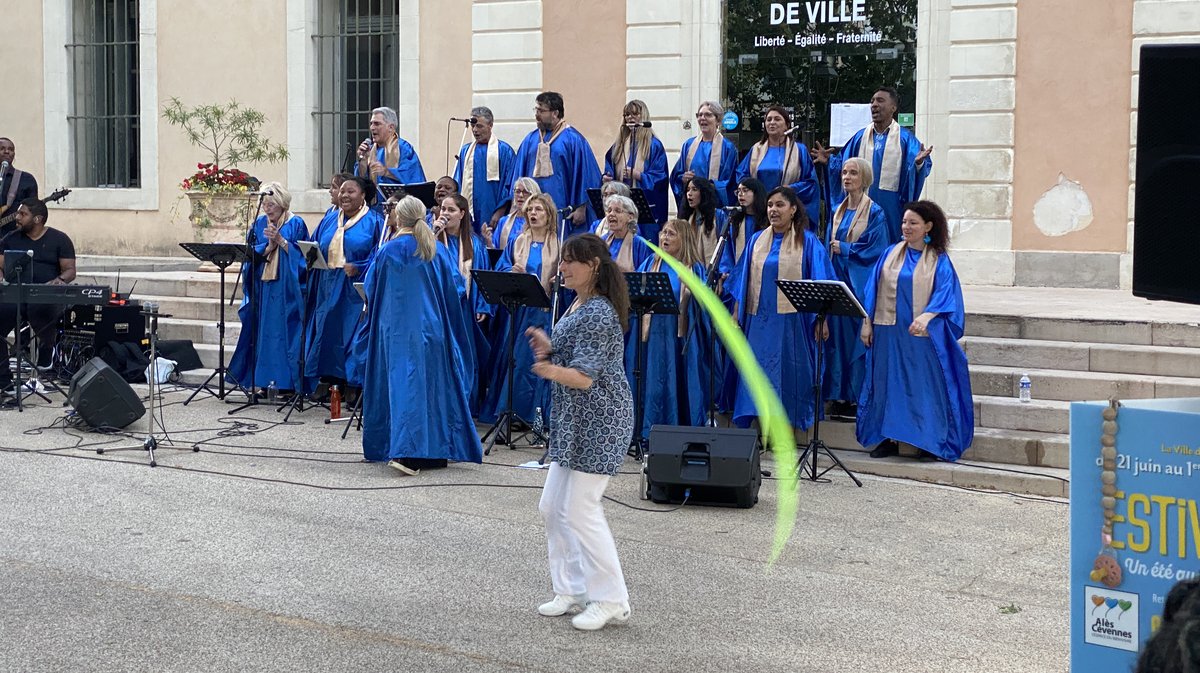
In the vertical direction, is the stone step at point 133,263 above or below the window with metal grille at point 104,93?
below

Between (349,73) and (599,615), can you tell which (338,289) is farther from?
(349,73)

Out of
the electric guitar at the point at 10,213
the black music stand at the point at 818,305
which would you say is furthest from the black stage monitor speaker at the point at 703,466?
the electric guitar at the point at 10,213

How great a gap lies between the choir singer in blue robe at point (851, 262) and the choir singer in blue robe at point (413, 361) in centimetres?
296

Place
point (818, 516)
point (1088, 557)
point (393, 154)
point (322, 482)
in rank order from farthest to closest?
point (393, 154), point (322, 482), point (818, 516), point (1088, 557)

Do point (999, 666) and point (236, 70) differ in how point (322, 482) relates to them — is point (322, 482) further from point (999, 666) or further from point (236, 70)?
point (236, 70)

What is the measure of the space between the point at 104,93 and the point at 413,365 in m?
13.8

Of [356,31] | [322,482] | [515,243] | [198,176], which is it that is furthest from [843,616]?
[356,31]

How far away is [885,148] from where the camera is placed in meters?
12.4

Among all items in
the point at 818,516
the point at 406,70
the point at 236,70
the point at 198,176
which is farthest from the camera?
the point at 236,70

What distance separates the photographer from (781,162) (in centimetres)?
1245

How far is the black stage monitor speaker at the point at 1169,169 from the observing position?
3.99m

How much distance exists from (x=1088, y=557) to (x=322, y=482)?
6.00m

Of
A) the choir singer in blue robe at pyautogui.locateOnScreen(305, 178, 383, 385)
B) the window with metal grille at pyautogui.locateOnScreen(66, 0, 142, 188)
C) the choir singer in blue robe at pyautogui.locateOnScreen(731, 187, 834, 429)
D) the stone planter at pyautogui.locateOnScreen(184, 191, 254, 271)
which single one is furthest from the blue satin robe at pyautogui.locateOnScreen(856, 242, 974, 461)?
the window with metal grille at pyautogui.locateOnScreen(66, 0, 142, 188)

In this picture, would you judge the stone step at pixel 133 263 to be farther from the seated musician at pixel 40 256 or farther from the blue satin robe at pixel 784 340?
the blue satin robe at pixel 784 340
